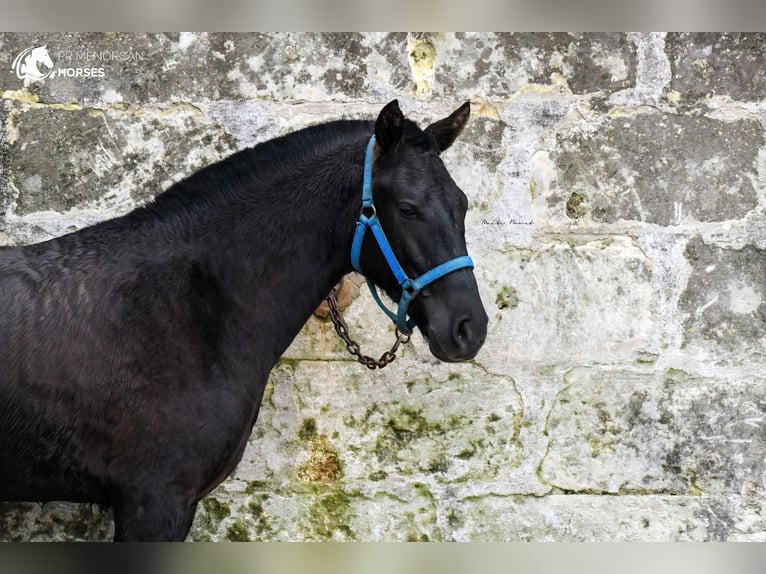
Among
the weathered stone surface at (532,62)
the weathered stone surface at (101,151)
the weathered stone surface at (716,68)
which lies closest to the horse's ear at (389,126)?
the weathered stone surface at (532,62)

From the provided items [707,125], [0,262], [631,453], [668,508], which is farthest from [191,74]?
[668,508]

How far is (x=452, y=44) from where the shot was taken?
3021 mm

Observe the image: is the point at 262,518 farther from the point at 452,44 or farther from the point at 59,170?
the point at 452,44

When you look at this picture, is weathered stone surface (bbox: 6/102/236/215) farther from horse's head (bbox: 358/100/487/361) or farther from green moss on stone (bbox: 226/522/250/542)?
green moss on stone (bbox: 226/522/250/542)

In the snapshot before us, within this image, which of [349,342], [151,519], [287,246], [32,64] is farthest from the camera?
[32,64]

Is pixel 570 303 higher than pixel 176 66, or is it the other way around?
pixel 176 66

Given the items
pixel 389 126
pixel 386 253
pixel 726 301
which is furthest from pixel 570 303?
pixel 389 126

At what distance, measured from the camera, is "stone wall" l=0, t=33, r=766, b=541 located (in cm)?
299

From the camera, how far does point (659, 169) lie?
9.97 ft

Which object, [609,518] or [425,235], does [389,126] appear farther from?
[609,518]

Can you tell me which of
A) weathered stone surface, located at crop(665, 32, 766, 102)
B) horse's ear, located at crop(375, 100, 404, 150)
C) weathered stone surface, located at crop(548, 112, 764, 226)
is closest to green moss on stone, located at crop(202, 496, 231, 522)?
horse's ear, located at crop(375, 100, 404, 150)

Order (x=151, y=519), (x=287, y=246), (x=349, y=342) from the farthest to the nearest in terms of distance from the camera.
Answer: (x=349, y=342) < (x=287, y=246) < (x=151, y=519)

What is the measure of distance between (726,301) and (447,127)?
1428 millimetres

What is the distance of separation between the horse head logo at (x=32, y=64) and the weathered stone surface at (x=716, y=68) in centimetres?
246
